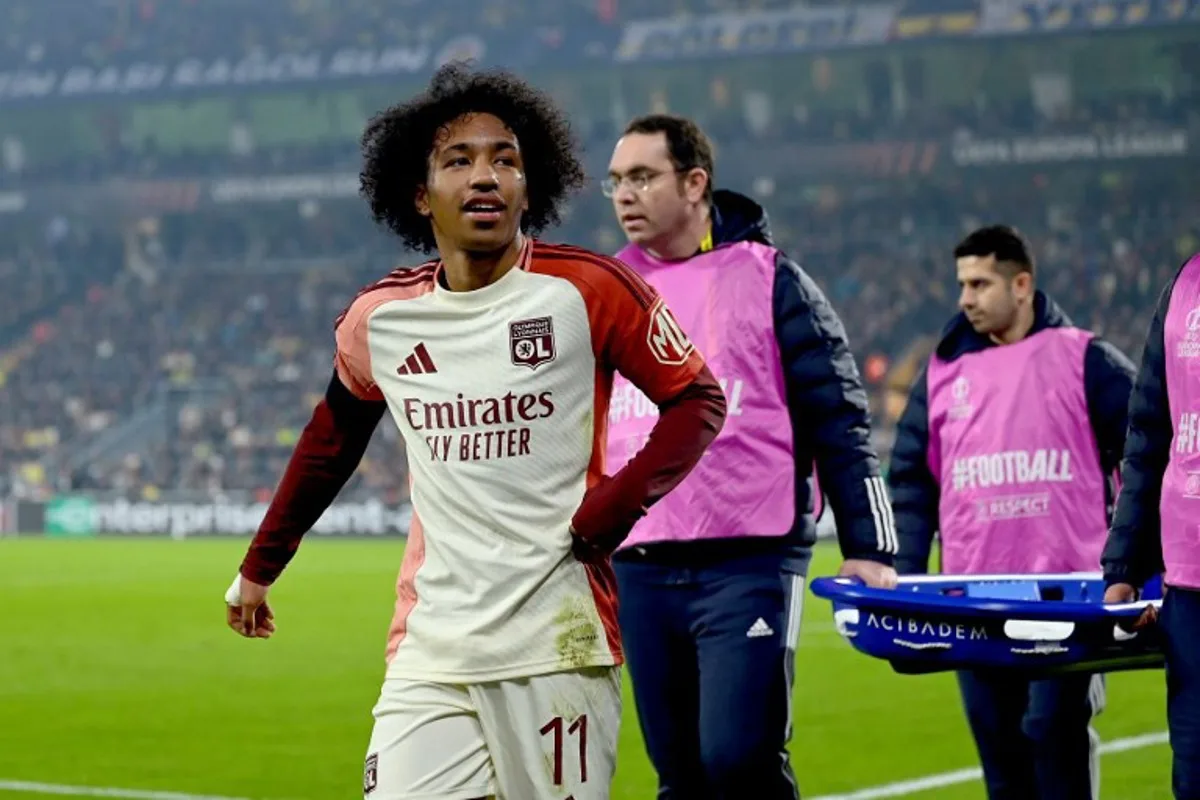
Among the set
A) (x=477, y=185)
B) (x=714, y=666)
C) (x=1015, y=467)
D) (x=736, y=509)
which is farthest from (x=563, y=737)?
(x=1015, y=467)

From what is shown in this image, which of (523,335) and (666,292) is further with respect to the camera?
(666,292)

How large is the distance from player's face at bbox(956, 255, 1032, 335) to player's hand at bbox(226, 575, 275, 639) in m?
3.49

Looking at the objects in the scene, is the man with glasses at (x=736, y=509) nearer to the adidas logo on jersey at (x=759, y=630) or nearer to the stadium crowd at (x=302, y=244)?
the adidas logo on jersey at (x=759, y=630)

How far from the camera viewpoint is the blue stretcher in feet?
15.4

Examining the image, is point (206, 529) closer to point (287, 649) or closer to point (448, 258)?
point (287, 649)

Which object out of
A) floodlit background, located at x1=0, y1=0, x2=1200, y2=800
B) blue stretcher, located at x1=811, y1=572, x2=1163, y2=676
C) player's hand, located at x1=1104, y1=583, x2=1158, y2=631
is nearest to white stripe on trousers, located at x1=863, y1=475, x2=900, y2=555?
blue stretcher, located at x1=811, y1=572, x2=1163, y2=676

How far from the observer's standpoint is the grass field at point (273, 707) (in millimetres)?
9391

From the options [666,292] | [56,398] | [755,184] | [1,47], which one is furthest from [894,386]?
[666,292]

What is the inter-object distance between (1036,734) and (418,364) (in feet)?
10.9

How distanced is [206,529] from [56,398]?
1072 centimetres

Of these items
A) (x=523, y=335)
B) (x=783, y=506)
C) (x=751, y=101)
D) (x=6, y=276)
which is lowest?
(x=783, y=506)

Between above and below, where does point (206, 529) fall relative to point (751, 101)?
below

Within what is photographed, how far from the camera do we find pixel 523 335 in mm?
3938

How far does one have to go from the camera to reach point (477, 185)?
157 inches
